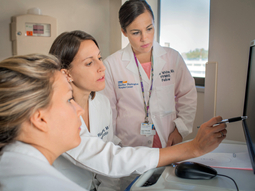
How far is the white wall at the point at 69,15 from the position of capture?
217 centimetres

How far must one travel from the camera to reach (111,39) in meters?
2.86

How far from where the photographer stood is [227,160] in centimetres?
93

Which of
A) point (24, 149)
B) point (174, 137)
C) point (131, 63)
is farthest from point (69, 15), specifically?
point (24, 149)

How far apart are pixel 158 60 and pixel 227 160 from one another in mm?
925

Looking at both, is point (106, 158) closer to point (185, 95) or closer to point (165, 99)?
point (165, 99)

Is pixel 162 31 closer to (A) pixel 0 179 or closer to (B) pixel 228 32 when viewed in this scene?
(B) pixel 228 32

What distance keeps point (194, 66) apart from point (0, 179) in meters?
2.63

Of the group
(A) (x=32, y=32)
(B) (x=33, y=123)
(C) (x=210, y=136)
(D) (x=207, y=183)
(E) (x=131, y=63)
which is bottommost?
(D) (x=207, y=183)

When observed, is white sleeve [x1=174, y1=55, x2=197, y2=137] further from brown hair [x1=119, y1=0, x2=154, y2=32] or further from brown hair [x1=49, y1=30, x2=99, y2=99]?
brown hair [x1=49, y1=30, x2=99, y2=99]

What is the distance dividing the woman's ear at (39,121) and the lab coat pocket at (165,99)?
1.02 metres

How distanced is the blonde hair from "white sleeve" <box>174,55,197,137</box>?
3.69 ft

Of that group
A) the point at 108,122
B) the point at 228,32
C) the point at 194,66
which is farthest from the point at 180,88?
the point at 194,66

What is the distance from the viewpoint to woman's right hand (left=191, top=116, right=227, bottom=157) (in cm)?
88

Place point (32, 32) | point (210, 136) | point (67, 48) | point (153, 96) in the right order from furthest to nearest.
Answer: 1. point (32, 32)
2. point (153, 96)
3. point (67, 48)
4. point (210, 136)
